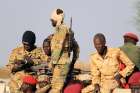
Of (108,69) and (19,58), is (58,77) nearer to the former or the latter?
(108,69)

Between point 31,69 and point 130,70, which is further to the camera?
point 31,69

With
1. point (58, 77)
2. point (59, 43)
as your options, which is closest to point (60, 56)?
point (59, 43)

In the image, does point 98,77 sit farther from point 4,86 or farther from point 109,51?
point 4,86

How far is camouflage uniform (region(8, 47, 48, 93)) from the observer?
12.1 metres

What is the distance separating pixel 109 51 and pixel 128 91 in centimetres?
87

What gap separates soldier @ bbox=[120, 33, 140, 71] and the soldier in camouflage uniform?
1593 mm

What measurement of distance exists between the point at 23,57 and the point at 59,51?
113cm

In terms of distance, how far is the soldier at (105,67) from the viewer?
35.8 ft

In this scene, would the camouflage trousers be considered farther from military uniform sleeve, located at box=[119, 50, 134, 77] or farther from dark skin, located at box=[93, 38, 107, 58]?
military uniform sleeve, located at box=[119, 50, 134, 77]

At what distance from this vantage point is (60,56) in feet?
36.9

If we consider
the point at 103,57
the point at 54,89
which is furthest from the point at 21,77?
the point at 103,57

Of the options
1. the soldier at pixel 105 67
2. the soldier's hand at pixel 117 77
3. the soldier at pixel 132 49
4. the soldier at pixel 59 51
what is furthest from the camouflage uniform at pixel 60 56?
the soldier at pixel 132 49

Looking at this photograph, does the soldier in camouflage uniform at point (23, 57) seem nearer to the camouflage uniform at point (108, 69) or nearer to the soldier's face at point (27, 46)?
the soldier's face at point (27, 46)

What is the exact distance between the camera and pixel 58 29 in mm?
11273
